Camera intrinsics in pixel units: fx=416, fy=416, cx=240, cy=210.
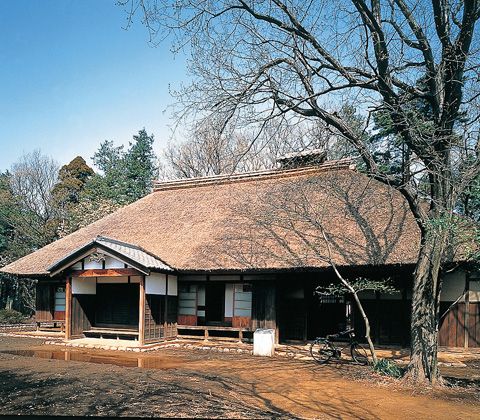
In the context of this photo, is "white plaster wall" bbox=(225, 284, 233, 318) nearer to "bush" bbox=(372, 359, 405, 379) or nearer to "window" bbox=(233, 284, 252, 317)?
"window" bbox=(233, 284, 252, 317)

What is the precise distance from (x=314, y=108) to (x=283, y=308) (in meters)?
7.58

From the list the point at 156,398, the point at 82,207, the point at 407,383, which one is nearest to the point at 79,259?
the point at 156,398

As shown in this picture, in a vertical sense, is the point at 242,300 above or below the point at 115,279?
below

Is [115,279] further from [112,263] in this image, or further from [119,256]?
[119,256]

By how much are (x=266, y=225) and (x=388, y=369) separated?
7054mm

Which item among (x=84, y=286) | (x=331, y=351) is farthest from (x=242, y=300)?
(x=84, y=286)

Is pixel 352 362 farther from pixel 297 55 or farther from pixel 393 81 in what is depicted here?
pixel 297 55

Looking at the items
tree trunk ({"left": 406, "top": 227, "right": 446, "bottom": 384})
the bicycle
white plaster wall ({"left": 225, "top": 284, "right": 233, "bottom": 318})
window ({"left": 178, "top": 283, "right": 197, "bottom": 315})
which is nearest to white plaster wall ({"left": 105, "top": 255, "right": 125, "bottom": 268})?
window ({"left": 178, "top": 283, "right": 197, "bottom": 315})

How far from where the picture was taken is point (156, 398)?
7.04m

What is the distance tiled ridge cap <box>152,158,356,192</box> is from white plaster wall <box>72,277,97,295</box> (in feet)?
20.5

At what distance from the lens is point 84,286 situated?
622 inches

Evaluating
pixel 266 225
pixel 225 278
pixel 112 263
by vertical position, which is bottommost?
pixel 225 278

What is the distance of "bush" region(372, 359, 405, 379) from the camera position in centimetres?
900

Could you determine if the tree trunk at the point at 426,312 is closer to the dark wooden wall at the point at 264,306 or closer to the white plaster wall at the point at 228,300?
the dark wooden wall at the point at 264,306
